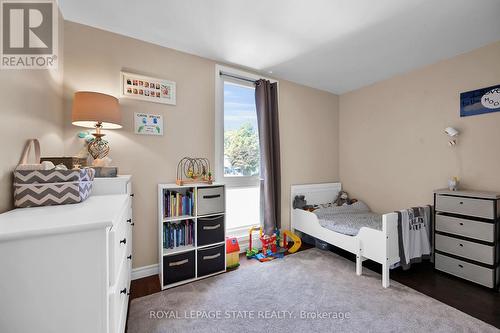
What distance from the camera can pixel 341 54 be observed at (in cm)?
246

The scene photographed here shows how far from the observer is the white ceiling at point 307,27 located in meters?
1.71

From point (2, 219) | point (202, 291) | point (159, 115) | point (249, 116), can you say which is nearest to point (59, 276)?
point (2, 219)

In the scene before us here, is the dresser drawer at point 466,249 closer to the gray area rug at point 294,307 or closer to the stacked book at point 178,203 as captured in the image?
the gray area rug at point 294,307

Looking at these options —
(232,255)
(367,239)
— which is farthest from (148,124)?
(367,239)

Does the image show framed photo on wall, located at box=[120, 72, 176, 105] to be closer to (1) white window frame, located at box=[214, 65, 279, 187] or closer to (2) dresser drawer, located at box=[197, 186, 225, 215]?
(1) white window frame, located at box=[214, 65, 279, 187]

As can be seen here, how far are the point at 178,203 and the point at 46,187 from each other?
1.22 metres

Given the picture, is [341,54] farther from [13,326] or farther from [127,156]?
[13,326]

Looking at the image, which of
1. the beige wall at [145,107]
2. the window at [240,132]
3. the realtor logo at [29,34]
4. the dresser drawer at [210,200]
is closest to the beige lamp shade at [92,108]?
the realtor logo at [29,34]

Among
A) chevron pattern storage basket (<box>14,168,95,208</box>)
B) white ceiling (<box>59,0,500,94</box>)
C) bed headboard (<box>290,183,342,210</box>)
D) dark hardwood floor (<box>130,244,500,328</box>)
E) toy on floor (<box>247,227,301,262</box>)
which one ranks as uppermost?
white ceiling (<box>59,0,500,94</box>)

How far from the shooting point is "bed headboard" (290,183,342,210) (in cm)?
327

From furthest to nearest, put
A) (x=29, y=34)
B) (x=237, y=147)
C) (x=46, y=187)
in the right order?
(x=237, y=147)
(x=29, y=34)
(x=46, y=187)

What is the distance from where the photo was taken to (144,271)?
2199mm

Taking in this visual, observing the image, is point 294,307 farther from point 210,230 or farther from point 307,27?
point 307,27

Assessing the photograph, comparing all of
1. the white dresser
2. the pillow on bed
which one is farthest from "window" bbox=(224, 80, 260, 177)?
the white dresser
